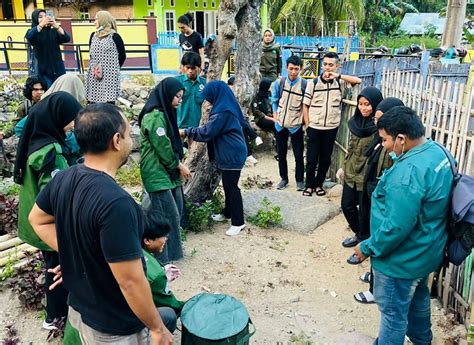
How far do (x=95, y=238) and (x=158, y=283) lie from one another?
40.2 inches

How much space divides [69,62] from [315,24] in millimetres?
14752

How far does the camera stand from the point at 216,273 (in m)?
4.28

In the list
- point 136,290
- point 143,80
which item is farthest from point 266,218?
point 143,80

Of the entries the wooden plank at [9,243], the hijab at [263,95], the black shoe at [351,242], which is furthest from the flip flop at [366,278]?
the hijab at [263,95]

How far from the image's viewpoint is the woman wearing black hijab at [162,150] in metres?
3.79

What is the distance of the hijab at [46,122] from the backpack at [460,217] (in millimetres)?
2397

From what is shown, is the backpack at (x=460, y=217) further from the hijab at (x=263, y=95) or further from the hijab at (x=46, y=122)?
the hijab at (x=263, y=95)

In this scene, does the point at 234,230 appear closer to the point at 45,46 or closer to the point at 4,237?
the point at 4,237

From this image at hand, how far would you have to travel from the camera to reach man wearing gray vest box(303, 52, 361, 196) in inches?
226

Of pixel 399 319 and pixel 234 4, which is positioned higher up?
pixel 234 4

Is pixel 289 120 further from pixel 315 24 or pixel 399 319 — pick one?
pixel 315 24

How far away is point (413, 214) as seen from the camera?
95.8 inches

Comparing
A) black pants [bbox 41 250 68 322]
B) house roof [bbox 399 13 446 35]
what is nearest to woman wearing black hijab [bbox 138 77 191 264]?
black pants [bbox 41 250 68 322]

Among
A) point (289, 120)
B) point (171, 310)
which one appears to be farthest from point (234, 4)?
point (171, 310)
